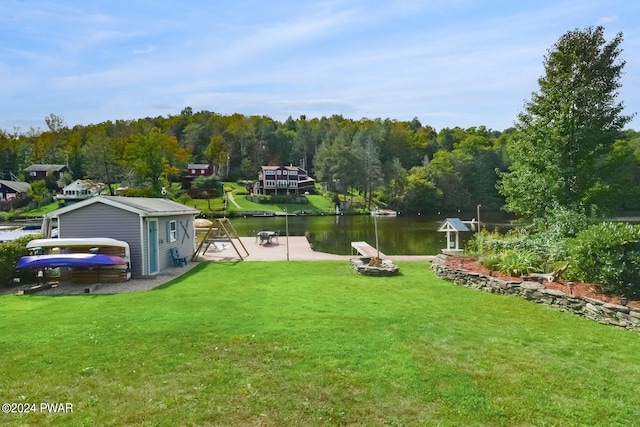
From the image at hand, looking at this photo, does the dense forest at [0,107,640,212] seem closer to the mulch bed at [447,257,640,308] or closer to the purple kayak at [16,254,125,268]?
the mulch bed at [447,257,640,308]

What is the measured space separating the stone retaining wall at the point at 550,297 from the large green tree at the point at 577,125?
20.1 ft

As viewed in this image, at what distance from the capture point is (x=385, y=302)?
10.8 meters

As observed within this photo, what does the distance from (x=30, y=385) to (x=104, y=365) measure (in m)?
0.92

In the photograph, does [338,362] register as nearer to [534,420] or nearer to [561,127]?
[534,420]

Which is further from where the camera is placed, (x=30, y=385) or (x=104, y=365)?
(x=104, y=365)

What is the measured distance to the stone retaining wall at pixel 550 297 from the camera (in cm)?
900

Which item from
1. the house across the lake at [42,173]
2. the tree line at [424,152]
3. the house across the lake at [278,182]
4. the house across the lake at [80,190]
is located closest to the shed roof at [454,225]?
the tree line at [424,152]

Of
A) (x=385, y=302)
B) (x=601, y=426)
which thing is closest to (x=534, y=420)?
(x=601, y=426)

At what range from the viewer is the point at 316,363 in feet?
21.6

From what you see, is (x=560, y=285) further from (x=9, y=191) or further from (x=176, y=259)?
(x=9, y=191)

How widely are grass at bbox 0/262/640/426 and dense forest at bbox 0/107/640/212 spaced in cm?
5355

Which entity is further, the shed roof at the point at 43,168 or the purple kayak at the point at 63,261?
the shed roof at the point at 43,168

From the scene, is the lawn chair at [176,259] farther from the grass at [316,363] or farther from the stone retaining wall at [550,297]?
the stone retaining wall at [550,297]

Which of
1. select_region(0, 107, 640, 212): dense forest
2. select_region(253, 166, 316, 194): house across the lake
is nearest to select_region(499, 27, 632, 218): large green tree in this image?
select_region(0, 107, 640, 212): dense forest
